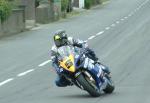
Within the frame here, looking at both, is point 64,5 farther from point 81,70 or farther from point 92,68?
point 81,70

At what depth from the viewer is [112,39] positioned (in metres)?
30.3

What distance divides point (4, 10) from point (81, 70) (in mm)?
23161

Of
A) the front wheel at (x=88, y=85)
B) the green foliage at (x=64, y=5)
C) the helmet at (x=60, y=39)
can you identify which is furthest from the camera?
the green foliage at (x=64, y=5)

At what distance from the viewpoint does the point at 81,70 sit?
44.6 ft

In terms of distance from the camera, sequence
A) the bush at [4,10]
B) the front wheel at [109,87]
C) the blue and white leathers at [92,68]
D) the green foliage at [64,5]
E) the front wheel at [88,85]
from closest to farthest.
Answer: the front wheel at [88,85] → the blue and white leathers at [92,68] → the front wheel at [109,87] → the bush at [4,10] → the green foliage at [64,5]

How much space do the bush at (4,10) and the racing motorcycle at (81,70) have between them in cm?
2237

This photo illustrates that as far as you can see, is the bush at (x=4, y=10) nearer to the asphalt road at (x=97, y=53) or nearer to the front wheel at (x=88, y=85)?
the asphalt road at (x=97, y=53)

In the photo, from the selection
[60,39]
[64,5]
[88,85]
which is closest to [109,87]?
[88,85]

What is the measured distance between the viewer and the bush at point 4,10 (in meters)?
36.0

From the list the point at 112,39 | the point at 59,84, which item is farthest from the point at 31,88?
the point at 112,39

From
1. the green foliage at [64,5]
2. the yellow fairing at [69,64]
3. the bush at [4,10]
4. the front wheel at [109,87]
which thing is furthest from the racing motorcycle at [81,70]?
the green foliage at [64,5]

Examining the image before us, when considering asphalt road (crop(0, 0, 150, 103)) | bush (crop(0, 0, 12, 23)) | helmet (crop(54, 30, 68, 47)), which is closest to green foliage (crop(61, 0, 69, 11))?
asphalt road (crop(0, 0, 150, 103))

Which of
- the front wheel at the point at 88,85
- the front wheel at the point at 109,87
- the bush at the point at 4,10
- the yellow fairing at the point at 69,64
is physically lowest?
the bush at the point at 4,10

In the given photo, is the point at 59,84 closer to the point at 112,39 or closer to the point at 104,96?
the point at 104,96
